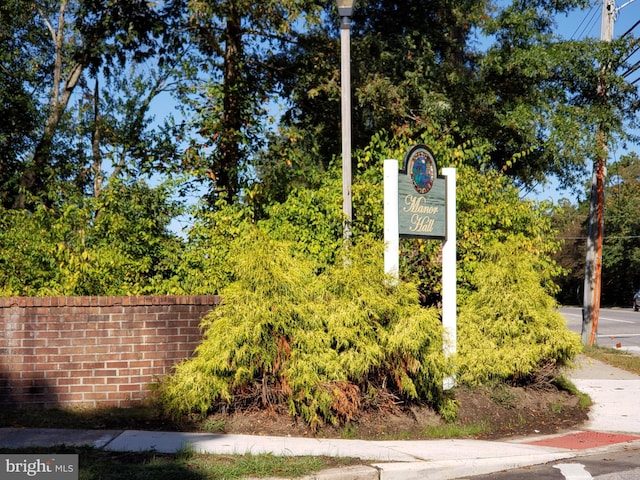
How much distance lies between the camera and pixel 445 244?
35.6 feet

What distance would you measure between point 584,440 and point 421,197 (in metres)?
3.67

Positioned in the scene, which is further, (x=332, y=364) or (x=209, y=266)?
(x=209, y=266)

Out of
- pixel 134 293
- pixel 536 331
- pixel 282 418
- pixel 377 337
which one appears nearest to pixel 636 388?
pixel 536 331

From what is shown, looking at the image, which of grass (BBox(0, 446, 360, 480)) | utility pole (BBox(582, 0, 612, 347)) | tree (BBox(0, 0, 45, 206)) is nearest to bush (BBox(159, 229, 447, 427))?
grass (BBox(0, 446, 360, 480))

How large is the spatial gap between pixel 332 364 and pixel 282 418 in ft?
2.91

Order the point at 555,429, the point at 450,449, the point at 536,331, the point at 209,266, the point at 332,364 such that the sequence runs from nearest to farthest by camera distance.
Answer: the point at 450,449
the point at 332,364
the point at 555,429
the point at 536,331
the point at 209,266

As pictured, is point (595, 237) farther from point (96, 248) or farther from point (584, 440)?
point (96, 248)

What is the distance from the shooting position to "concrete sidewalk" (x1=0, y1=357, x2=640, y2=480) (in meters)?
7.17

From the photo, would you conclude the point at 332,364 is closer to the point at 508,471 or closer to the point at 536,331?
the point at 508,471

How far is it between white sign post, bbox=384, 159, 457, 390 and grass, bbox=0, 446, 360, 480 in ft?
10.3

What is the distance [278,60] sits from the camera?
757 inches

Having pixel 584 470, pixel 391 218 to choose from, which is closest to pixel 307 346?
pixel 391 218

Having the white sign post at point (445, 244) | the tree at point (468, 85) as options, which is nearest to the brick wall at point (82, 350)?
the white sign post at point (445, 244)

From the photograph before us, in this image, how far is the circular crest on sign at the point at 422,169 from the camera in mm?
10430
